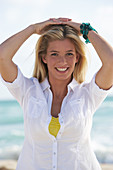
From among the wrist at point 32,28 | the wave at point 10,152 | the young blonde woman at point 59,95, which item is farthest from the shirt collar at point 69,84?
the wave at point 10,152

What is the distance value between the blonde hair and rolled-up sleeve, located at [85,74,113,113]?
223 millimetres

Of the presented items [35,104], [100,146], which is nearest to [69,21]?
[35,104]

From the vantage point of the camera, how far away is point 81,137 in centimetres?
270

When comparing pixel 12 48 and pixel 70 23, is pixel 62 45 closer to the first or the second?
pixel 70 23

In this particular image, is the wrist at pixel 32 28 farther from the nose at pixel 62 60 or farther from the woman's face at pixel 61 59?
the nose at pixel 62 60

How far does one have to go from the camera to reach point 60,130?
2.65m

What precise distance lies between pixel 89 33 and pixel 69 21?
22cm

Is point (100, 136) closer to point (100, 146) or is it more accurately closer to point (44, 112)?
point (100, 146)

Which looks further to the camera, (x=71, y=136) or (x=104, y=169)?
(x=104, y=169)

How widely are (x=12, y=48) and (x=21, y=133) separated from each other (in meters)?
11.0

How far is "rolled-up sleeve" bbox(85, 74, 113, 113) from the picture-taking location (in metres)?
2.71

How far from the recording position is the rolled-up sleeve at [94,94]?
271 cm

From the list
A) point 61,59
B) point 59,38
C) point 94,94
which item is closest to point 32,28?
point 59,38

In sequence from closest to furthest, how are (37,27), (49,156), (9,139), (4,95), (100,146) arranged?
(49,156) < (37,27) < (100,146) < (9,139) < (4,95)
